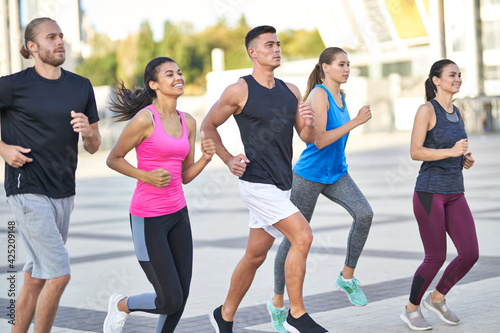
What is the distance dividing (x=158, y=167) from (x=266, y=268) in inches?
136

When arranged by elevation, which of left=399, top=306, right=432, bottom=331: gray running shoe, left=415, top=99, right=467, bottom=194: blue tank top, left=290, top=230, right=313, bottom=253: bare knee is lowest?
left=399, top=306, right=432, bottom=331: gray running shoe

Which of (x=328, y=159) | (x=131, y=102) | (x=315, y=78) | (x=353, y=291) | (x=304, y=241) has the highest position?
(x=315, y=78)

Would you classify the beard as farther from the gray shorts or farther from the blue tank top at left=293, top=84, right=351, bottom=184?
the blue tank top at left=293, top=84, right=351, bottom=184

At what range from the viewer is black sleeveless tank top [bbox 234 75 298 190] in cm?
505

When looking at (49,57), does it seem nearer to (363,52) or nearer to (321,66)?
(321,66)

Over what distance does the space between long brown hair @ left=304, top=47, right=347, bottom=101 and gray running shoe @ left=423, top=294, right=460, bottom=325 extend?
5.49 feet

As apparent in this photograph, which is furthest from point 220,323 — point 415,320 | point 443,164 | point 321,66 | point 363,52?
point 363,52

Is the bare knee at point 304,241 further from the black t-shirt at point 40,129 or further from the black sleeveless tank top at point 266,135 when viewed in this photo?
the black t-shirt at point 40,129

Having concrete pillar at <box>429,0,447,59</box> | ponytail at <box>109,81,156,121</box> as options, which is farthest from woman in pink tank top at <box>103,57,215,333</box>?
concrete pillar at <box>429,0,447,59</box>

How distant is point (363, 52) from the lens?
80.0 m

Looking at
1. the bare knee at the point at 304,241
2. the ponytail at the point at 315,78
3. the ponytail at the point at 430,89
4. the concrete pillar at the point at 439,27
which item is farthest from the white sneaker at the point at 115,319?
the concrete pillar at the point at 439,27

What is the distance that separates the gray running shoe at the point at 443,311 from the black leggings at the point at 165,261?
1787mm

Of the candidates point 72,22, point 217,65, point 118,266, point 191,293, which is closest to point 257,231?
point 191,293

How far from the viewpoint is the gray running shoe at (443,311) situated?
5.36 m
